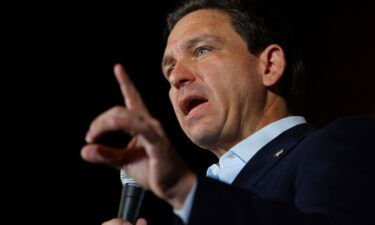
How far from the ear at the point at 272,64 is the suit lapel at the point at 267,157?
0.31 m

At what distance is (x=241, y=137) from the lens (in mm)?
1668

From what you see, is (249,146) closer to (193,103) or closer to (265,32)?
(193,103)

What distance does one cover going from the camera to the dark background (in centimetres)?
271

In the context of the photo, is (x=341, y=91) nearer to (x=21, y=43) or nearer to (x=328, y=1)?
(x=328, y=1)

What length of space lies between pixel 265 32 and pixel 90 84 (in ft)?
4.34

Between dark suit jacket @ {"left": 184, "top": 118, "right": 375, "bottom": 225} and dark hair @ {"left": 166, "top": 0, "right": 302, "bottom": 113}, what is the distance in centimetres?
44

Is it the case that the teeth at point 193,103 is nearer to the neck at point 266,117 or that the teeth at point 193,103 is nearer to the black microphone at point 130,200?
the neck at point 266,117

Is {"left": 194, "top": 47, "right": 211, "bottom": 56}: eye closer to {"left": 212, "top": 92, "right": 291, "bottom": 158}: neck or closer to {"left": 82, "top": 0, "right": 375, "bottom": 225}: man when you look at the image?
{"left": 82, "top": 0, "right": 375, "bottom": 225}: man

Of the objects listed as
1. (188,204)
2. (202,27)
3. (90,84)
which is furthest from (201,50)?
(90,84)

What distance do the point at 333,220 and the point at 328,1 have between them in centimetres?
272

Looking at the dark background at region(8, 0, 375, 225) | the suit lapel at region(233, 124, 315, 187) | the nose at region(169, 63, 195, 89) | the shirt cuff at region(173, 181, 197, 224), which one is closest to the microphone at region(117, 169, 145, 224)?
the suit lapel at region(233, 124, 315, 187)

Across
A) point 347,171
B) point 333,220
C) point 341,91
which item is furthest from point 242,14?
point 341,91

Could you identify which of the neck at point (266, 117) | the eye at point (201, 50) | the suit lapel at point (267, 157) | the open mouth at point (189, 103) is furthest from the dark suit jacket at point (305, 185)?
the eye at point (201, 50)

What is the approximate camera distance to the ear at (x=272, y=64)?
175cm
